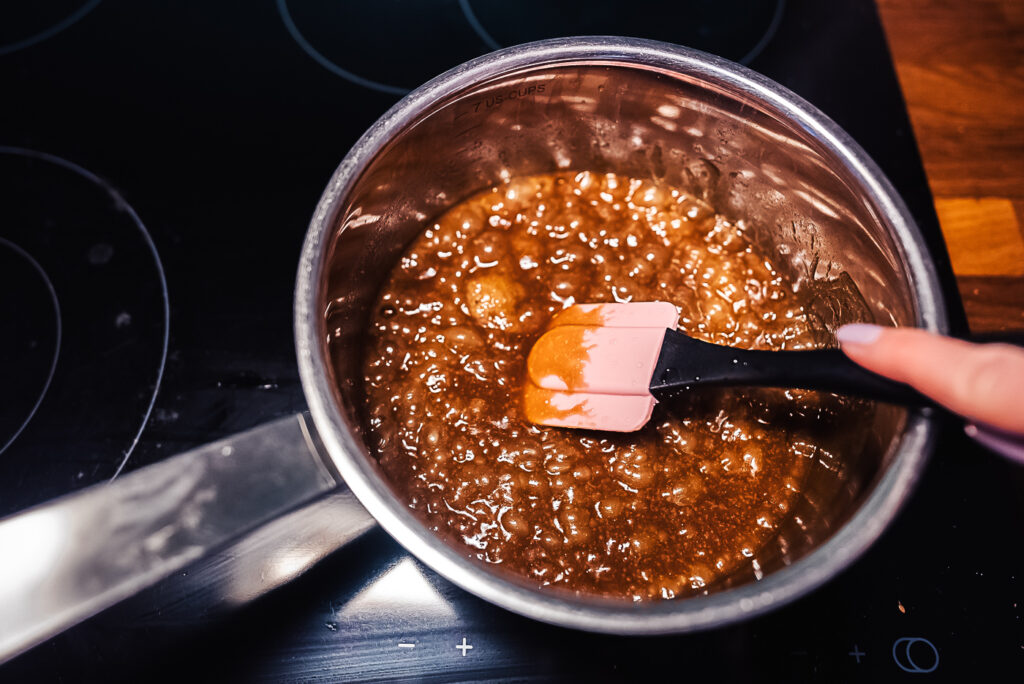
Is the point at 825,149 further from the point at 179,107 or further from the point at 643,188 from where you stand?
the point at 179,107

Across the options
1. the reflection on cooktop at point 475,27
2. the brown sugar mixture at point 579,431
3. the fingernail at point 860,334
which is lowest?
the brown sugar mixture at point 579,431

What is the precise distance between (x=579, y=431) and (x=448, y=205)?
34 centimetres

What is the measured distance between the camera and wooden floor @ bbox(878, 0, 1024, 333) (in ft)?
3.02

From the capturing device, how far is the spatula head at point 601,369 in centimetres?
70

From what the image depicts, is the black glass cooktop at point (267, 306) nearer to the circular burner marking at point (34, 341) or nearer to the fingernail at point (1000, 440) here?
the circular burner marking at point (34, 341)

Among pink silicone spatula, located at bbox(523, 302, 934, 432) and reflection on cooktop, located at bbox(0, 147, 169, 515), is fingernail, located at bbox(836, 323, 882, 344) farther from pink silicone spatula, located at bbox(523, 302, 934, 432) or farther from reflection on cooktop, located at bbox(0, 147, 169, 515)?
reflection on cooktop, located at bbox(0, 147, 169, 515)

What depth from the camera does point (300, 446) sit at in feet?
2.50

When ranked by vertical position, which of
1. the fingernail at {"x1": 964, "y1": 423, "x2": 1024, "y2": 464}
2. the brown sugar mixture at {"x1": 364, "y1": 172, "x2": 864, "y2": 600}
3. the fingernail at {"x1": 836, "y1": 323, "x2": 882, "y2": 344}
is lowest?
the brown sugar mixture at {"x1": 364, "y1": 172, "x2": 864, "y2": 600}

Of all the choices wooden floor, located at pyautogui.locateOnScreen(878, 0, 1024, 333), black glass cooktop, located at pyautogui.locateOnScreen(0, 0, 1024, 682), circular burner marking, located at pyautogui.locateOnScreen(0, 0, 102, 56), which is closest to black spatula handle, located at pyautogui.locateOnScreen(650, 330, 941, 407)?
black glass cooktop, located at pyautogui.locateOnScreen(0, 0, 1024, 682)

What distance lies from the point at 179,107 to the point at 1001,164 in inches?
46.7

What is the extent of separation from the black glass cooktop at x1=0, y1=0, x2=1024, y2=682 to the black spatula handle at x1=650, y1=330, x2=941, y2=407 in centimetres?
28

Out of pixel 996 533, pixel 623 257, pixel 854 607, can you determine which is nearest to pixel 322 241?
pixel 623 257

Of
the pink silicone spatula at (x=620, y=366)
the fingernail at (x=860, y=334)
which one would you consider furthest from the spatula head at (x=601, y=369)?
the fingernail at (x=860, y=334)

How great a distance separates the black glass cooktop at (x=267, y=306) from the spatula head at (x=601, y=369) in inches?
9.2
